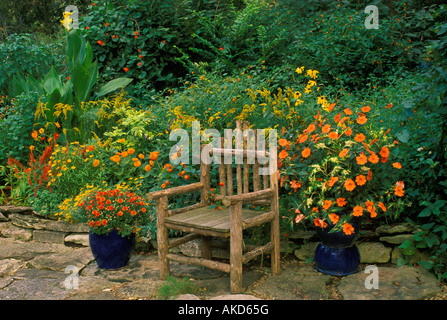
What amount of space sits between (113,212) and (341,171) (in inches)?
77.3

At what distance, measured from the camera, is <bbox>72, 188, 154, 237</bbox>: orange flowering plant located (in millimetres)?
3670

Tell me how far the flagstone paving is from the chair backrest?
76 cm

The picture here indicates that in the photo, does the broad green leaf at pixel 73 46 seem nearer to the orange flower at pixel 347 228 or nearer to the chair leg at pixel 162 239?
the chair leg at pixel 162 239

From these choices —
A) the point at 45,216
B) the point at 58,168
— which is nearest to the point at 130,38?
the point at 58,168

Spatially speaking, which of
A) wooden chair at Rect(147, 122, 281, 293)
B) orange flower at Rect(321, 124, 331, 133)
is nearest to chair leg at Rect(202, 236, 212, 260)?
wooden chair at Rect(147, 122, 281, 293)

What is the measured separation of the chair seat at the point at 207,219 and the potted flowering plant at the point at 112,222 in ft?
1.55

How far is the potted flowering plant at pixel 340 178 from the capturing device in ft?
10.5

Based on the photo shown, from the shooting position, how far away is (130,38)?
21.7 feet

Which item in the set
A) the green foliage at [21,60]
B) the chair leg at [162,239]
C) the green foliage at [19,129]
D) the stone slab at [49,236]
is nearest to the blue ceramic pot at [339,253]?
the chair leg at [162,239]

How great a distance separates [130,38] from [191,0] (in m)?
Answer: 1.24

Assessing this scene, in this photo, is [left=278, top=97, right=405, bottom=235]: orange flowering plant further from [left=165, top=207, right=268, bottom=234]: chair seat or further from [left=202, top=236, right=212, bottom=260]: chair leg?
[left=202, top=236, right=212, bottom=260]: chair leg

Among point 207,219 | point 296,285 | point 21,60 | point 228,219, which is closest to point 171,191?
point 207,219

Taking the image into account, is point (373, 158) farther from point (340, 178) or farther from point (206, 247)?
point (206, 247)

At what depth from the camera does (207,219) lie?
11.2 feet
